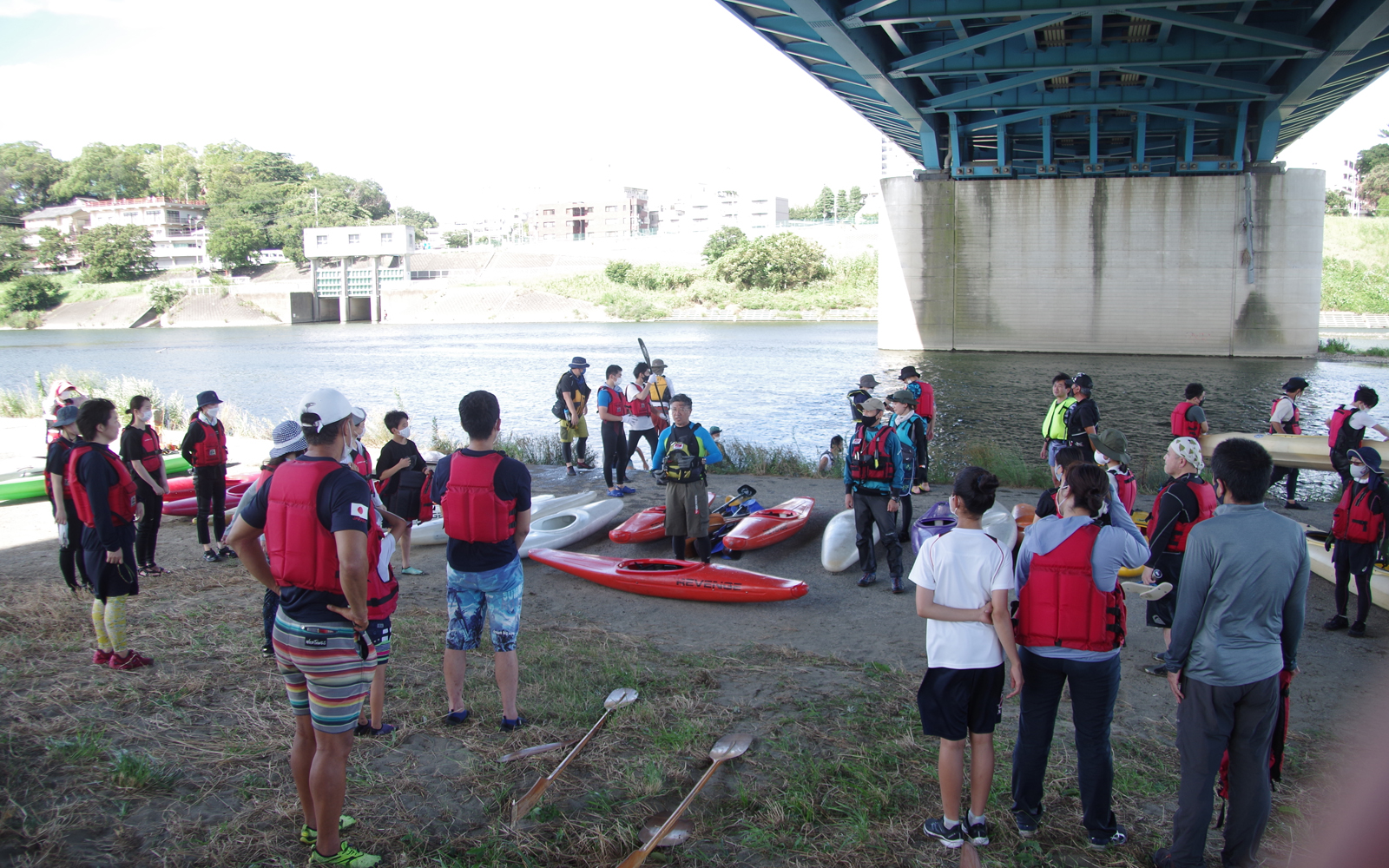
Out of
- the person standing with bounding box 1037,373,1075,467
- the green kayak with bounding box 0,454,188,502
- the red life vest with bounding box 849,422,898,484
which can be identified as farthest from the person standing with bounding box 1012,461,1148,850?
the green kayak with bounding box 0,454,188,502

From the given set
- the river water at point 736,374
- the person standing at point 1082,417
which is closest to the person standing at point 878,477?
the person standing at point 1082,417

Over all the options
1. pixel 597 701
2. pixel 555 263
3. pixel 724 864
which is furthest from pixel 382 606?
pixel 555 263

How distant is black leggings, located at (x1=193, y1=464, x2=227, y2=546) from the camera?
311 inches

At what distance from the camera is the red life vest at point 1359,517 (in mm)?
5673

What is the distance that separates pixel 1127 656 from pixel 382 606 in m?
4.79

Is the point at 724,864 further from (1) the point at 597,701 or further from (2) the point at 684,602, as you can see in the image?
(2) the point at 684,602

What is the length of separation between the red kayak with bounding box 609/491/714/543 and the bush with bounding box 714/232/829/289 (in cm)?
5839

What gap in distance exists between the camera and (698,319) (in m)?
65.4

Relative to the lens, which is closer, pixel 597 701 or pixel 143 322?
pixel 597 701

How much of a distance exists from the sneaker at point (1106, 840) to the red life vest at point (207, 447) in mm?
7520

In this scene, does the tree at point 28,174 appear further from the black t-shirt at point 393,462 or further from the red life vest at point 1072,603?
the red life vest at point 1072,603

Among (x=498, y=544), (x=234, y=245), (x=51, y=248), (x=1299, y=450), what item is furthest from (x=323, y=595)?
(x=51, y=248)

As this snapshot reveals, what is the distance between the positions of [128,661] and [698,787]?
356cm

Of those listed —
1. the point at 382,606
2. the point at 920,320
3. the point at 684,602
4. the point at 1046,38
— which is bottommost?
the point at 684,602
